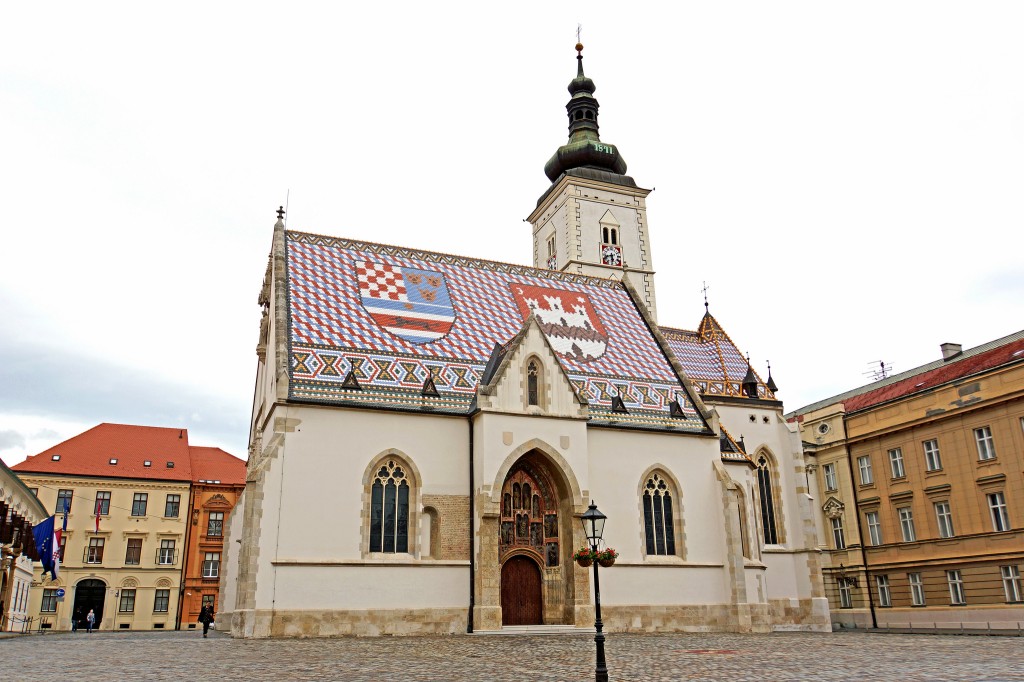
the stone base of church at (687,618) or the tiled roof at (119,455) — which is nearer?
the stone base of church at (687,618)

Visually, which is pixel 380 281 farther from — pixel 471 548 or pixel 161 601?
pixel 161 601

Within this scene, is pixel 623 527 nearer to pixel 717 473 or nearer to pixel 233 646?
pixel 717 473

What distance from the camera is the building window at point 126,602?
144 ft

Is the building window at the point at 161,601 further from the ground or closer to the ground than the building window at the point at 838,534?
closer to the ground

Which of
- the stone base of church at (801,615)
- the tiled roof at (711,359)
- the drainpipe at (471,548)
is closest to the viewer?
the drainpipe at (471,548)

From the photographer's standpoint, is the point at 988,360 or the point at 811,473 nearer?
the point at 988,360

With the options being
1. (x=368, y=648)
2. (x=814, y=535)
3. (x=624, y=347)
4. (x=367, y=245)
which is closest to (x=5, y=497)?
(x=367, y=245)

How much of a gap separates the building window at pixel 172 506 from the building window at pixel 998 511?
41.1m

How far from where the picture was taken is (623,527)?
26.1 meters

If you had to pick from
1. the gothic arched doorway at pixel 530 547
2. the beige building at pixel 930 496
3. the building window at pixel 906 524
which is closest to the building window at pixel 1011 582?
the beige building at pixel 930 496

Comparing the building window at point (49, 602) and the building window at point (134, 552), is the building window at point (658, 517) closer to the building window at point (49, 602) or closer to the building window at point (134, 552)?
the building window at point (134, 552)

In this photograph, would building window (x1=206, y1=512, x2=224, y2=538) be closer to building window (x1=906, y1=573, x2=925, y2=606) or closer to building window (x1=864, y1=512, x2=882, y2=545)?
building window (x1=864, y1=512, x2=882, y2=545)

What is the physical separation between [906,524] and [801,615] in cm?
682

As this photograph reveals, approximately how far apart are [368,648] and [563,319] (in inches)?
Result: 629
